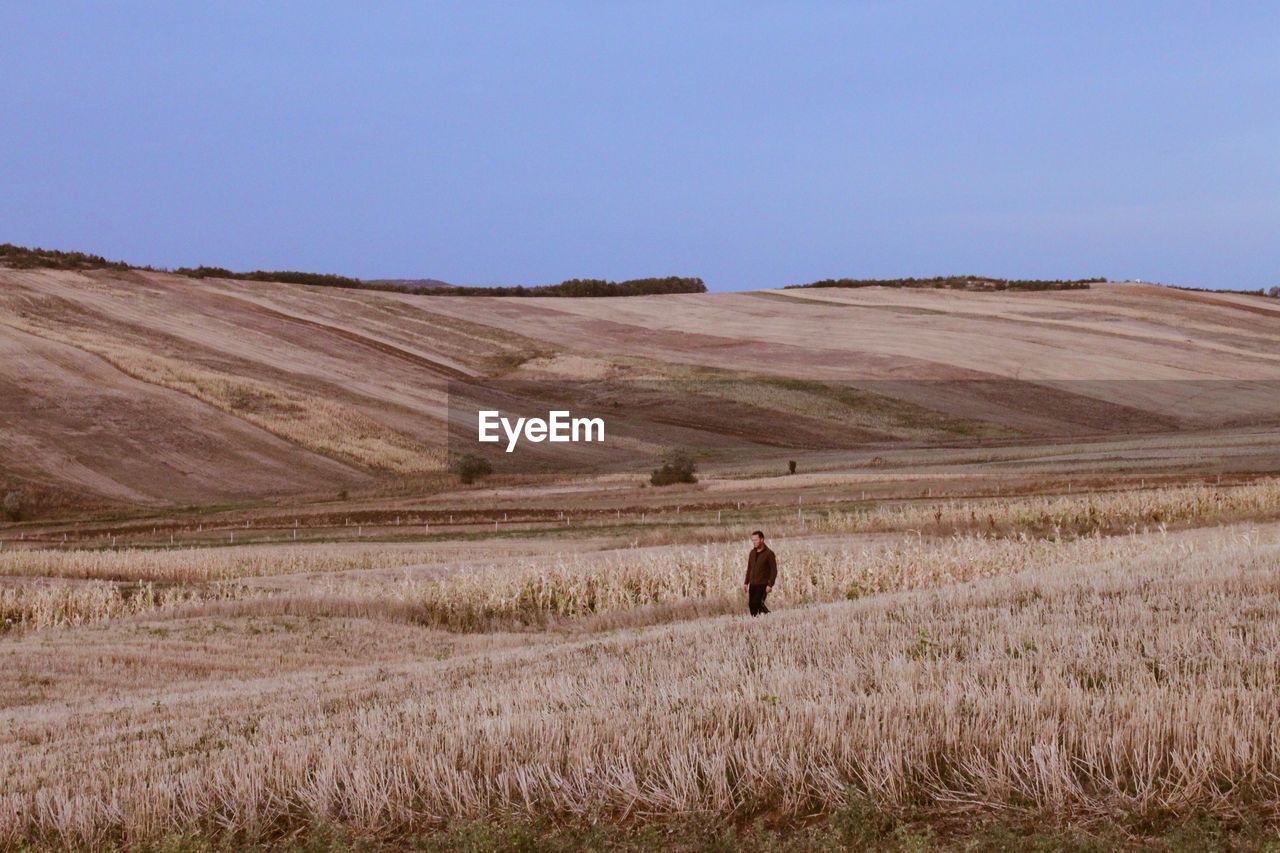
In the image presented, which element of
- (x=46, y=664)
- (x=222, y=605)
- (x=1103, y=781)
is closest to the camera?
(x=1103, y=781)

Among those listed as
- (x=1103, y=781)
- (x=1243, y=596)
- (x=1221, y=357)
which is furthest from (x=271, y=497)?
(x=1221, y=357)

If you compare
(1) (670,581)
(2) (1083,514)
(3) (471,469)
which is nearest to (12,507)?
(3) (471,469)

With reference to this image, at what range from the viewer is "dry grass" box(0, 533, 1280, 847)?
8.20 meters

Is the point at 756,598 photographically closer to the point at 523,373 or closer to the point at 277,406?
the point at 277,406

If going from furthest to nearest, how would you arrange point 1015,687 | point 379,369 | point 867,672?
point 379,369 < point 867,672 < point 1015,687

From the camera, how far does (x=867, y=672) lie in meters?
11.4

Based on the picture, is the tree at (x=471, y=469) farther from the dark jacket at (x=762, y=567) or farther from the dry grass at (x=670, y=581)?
the dark jacket at (x=762, y=567)

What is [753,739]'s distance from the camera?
9234mm

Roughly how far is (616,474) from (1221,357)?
5226cm

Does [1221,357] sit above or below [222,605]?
above

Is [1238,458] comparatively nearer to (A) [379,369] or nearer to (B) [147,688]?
(B) [147,688]
